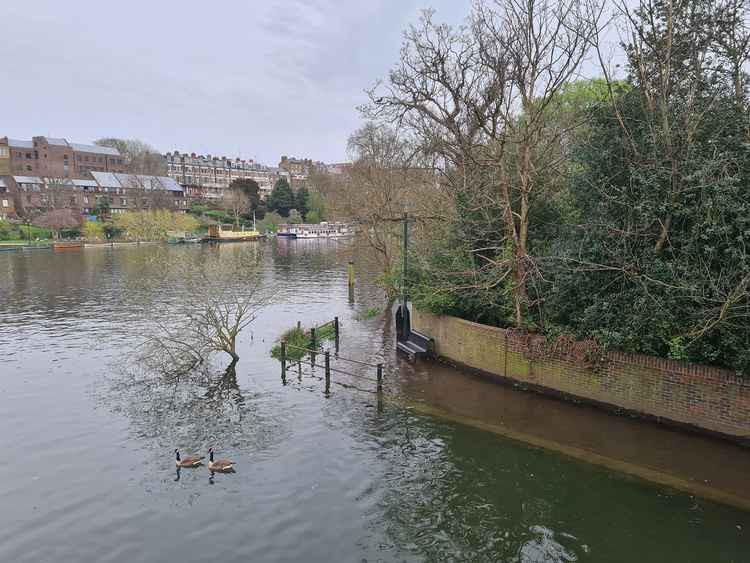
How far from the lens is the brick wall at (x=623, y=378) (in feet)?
39.5

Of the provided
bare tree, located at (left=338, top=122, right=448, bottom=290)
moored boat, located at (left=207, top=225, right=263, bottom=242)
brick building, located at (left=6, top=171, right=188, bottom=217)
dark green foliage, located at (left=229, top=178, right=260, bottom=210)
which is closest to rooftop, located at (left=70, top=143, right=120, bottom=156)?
brick building, located at (left=6, top=171, right=188, bottom=217)

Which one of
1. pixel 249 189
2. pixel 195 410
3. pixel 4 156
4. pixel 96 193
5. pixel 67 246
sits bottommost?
pixel 195 410

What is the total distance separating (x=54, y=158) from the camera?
10856 centimetres

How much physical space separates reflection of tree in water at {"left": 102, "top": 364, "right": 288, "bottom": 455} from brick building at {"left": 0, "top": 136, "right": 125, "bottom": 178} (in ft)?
350

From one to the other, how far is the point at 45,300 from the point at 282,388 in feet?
78.6

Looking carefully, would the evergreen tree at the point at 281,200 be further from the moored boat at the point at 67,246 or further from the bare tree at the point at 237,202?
the moored boat at the point at 67,246

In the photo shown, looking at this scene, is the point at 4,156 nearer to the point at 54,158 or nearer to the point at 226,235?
the point at 54,158

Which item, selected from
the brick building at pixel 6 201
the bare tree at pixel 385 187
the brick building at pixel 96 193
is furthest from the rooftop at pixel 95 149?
the bare tree at pixel 385 187

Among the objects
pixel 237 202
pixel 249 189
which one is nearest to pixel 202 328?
pixel 237 202

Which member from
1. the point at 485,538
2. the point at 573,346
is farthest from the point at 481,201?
the point at 485,538

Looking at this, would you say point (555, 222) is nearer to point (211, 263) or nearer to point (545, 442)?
point (545, 442)

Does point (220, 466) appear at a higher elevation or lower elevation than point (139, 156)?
lower

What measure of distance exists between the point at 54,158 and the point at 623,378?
12286 cm

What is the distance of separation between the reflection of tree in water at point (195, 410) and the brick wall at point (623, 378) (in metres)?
7.04
